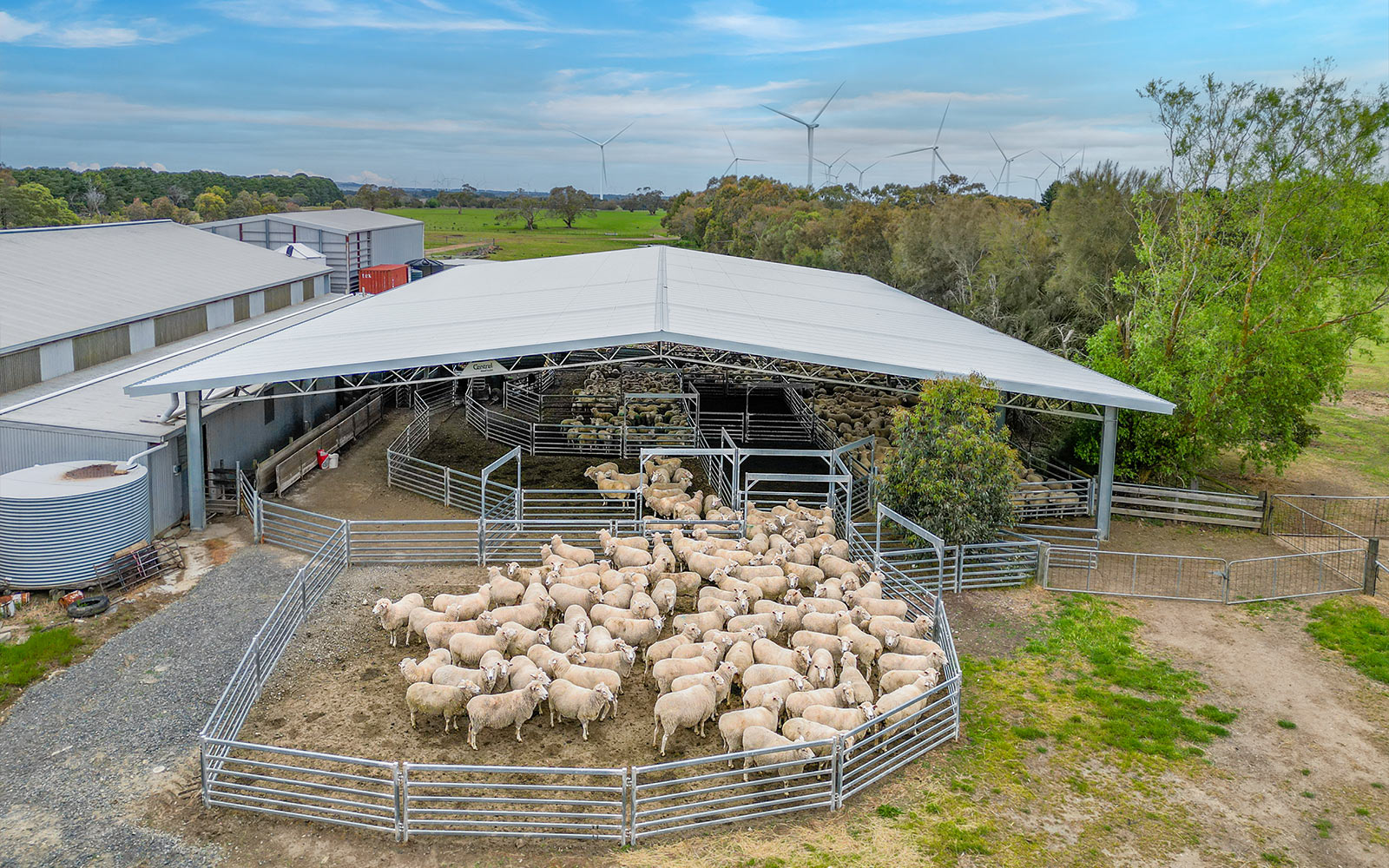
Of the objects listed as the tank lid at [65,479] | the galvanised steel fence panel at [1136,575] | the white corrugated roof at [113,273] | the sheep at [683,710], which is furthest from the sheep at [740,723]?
the white corrugated roof at [113,273]

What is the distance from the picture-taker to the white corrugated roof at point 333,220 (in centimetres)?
6319

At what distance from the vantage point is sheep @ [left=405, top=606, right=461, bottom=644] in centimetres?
1644

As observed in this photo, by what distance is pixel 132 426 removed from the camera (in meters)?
22.3

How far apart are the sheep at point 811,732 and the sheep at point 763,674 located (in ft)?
4.67

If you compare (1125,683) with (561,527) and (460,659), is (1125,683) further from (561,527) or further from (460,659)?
(561,527)

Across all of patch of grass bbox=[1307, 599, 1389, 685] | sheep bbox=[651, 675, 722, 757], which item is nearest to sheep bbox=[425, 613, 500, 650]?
sheep bbox=[651, 675, 722, 757]

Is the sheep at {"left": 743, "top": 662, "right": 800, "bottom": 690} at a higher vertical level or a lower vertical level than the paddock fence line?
lower

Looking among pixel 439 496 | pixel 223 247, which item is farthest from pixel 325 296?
pixel 439 496

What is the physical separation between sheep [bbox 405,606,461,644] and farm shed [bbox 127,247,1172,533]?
729 cm

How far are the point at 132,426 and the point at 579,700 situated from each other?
47.7 ft

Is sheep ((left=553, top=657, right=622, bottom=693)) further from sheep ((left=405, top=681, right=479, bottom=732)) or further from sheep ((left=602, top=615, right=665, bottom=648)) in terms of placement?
sheep ((left=602, top=615, right=665, bottom=648))

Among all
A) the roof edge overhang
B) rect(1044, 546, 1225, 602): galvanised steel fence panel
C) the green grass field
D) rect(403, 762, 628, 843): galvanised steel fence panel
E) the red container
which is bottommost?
rect(403, 762, 628, 843): galvanised steel fence panel

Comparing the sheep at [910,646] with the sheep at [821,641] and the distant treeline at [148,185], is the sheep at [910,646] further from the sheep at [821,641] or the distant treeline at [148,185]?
the distant treeline at [148,185]

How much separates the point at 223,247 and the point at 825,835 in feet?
156
